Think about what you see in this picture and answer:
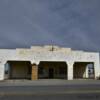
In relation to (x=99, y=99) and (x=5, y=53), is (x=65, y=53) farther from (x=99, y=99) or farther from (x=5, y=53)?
(x=99, y=99)

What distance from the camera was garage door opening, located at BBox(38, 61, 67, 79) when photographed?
139 ft

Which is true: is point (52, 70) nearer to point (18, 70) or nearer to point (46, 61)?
point (46, 61)

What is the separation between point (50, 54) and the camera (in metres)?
37.4

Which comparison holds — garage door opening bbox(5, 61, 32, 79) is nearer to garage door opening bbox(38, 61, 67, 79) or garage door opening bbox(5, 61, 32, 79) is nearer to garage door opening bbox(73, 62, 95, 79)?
garage door opening bbox(38, 61, 67, 79)

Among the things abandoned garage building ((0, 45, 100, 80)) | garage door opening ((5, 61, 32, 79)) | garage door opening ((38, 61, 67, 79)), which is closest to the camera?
abandoned garage building ((0, 45, 100, 80))

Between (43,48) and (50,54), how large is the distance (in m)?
2.75

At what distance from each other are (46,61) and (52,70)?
5.24 meters

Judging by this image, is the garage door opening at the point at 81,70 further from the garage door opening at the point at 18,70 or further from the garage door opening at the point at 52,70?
the garage door opening at the point at 18,70

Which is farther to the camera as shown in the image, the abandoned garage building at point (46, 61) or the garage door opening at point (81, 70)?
the garage door opening at point (81, 70)

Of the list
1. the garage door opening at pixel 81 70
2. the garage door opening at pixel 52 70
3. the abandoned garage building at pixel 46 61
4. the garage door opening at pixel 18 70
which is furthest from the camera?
the garage door opening at pixel 81 70

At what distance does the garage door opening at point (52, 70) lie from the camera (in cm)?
4231

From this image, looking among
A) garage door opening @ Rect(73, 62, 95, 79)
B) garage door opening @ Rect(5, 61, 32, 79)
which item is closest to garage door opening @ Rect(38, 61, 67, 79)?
garage door opening @ Rect(5, 61, 32, 79)

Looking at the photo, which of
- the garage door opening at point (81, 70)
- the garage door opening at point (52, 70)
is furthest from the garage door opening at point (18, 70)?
the garage door opening at point (81, 70)

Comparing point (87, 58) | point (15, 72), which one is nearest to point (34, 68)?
point (15, 72)
